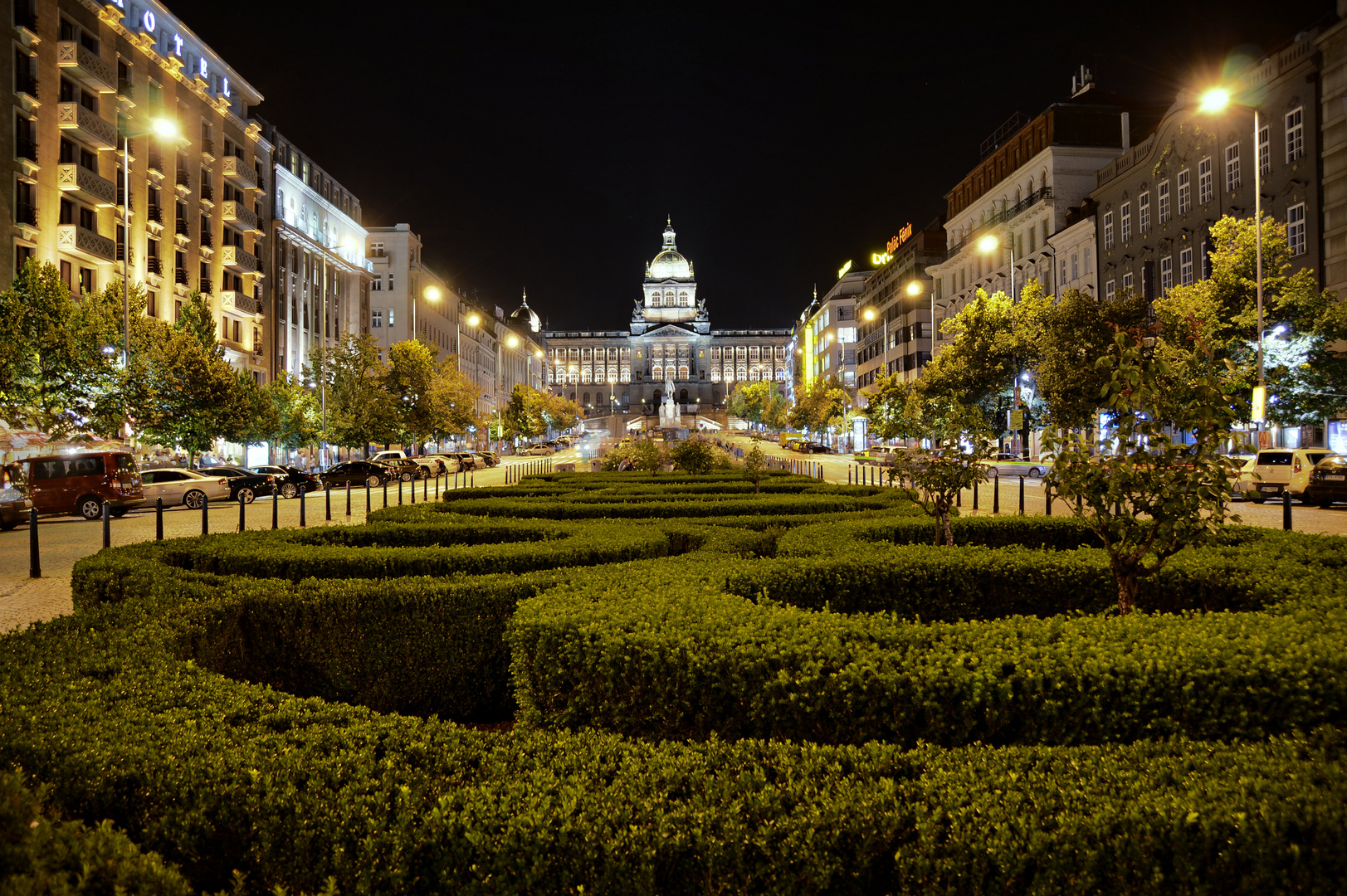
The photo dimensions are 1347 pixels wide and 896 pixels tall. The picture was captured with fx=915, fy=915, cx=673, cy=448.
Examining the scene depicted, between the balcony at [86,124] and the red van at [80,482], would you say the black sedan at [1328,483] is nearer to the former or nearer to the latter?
the red van at [80,482]

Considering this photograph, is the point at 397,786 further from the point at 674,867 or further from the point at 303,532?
the point at 303,532

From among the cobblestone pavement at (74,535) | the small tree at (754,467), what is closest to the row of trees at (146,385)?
the cobblestone pavement at (74,535)

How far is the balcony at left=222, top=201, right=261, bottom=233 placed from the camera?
52.3m

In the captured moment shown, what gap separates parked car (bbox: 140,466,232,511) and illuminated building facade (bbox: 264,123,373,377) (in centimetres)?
2621

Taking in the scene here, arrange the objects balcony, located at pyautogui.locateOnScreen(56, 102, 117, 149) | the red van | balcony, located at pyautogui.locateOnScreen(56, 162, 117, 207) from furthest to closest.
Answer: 1. balcony, located at pyautogui.locateOnScreen(56, 102, 117, 149)
2. balcony, located at pyautogui.locateOnScreen(56, 162, 117, 207)
3. the red van

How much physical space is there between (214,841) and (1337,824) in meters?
3.73

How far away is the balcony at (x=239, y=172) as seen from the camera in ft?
171

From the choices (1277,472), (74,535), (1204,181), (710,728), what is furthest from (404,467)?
(710,728)

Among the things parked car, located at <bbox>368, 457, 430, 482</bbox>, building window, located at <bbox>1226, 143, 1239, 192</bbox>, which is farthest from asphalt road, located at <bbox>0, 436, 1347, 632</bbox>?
building window, located at <bbox>1226, 143, 1239, 192</bbox>

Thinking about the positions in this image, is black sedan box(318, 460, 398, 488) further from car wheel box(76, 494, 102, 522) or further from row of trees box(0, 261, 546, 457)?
car wheel box(76, 494, 102, 522)

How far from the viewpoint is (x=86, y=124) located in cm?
3888

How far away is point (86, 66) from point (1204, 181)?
4791cm

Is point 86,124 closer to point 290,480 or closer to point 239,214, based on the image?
point 239,214

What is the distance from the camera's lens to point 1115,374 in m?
6.86
